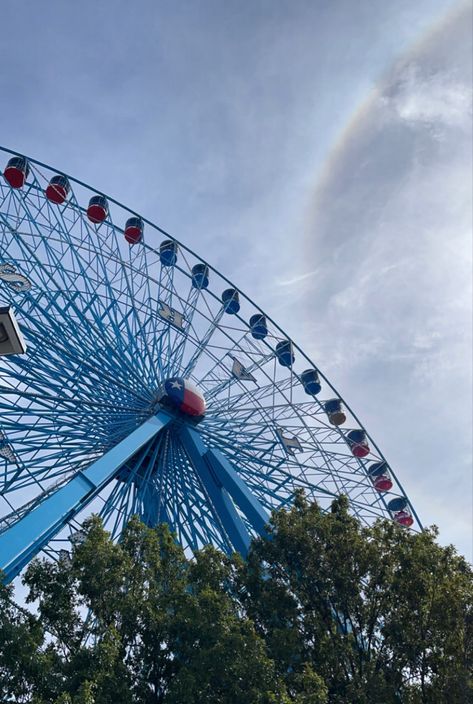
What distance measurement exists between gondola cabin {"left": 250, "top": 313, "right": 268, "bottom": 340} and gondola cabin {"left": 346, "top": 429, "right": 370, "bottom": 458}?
202 inches

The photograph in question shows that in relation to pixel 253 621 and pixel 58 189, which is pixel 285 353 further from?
pixel 253 621

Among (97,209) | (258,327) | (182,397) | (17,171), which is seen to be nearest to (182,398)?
(182,397)

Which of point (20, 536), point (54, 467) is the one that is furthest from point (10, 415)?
point (20, 536)

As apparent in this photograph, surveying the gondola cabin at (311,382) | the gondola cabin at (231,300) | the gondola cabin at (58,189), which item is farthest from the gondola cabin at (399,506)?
the gondola cabin at (58,189)

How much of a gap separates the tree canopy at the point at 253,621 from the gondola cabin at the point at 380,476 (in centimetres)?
1330

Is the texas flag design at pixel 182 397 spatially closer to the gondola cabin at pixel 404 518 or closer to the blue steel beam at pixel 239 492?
the blue steel beam at pixel 239 492

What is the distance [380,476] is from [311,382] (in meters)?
4.44

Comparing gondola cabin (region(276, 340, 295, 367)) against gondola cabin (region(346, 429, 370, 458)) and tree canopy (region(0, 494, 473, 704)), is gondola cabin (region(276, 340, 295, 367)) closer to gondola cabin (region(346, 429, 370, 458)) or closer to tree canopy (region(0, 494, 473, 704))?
gondola cabin (region(346, 429, 370, 458))

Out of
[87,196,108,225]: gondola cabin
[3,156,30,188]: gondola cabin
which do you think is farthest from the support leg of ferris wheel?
[3,156,30,188]: gondola cabin

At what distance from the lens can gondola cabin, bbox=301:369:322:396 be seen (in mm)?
26312

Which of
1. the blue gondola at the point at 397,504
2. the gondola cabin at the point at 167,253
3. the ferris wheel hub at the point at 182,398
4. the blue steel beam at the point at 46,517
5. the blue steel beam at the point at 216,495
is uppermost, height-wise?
the gondola cabin at the point at 167,253

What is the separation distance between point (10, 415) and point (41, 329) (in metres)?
2.88

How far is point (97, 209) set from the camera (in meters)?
24.2

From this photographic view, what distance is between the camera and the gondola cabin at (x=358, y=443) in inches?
1008
